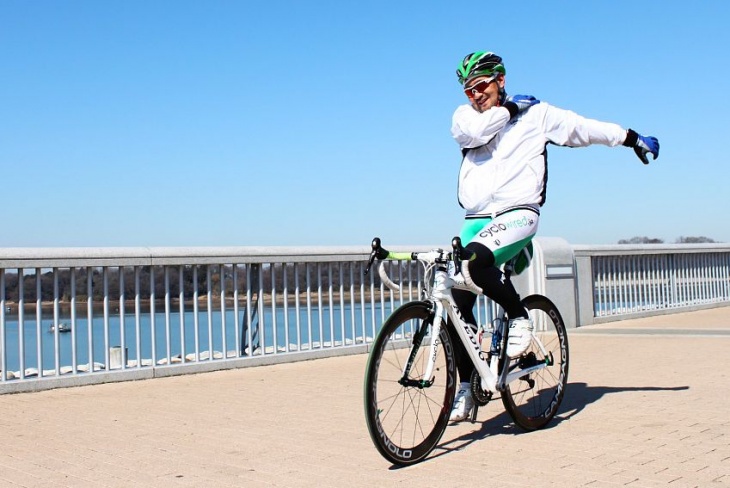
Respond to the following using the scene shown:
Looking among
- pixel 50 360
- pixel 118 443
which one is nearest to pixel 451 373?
pixel 118 443

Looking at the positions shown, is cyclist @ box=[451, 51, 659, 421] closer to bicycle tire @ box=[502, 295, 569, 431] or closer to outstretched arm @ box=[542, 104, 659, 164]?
outstretched arm @ box=[542, 104, 659, 164]

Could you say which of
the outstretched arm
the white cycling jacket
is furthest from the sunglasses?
the outstretched arm

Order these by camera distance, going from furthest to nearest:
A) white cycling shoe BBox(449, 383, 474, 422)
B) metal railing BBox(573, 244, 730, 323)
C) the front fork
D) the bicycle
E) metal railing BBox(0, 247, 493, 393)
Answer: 1. metal railing BBox(573, 244, 730, 323)
2. metal railing BBox(0, 247, 493, 393)
3. white cycling shoe BBox(449, 383, 474, 422)
4. the front fork
5. the bicycle

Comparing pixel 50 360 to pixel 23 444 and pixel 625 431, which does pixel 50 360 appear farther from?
pixel 625 431

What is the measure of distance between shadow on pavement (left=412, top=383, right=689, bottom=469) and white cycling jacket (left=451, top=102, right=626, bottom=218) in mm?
1316

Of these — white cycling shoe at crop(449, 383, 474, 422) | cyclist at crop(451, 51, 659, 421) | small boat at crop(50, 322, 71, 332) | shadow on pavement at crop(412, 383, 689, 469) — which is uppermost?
cyclist at crop(451, 51, 659, 421)

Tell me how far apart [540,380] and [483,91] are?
6.39 ft

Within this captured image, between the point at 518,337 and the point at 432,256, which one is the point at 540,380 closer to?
the point at 518,337

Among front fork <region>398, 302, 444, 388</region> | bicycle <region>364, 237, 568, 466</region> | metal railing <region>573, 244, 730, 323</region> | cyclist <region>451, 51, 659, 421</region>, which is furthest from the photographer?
metal railing <region>573, 244, 730, 323</region>

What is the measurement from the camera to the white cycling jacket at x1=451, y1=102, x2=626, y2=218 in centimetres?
515

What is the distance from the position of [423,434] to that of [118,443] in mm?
1864

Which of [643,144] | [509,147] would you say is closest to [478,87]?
[509,147]

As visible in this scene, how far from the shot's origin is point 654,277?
51.9ft

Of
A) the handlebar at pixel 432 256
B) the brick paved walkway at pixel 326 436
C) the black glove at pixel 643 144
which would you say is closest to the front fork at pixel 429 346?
the handlebar at pixel 432 256
